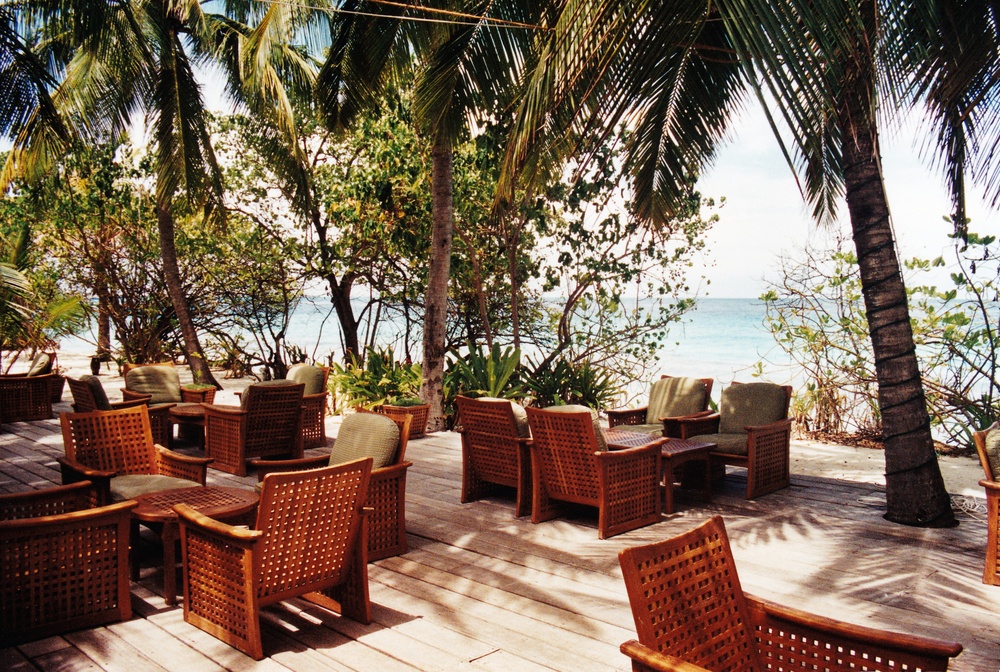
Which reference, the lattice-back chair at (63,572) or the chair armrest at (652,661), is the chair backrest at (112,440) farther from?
the chair armrest at (652,661)

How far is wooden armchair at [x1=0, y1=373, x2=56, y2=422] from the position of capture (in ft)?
31.2

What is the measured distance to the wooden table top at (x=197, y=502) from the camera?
3.65 m

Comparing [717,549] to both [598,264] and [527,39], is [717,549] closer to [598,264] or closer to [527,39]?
[527,39]

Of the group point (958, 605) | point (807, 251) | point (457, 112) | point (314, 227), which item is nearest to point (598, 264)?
point (807, 251)

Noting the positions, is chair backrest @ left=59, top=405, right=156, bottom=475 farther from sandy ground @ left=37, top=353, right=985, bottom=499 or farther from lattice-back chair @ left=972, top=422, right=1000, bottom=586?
lattice-back chair @ left=972, top=422, right=1000, bottom=586

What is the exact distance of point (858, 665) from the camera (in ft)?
6.45

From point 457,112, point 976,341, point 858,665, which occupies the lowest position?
point 858,665

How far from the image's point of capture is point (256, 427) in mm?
6551

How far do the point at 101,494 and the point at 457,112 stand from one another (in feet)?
14.7

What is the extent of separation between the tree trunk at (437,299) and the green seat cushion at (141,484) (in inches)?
175

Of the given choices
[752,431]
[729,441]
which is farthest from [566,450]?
[729,441]

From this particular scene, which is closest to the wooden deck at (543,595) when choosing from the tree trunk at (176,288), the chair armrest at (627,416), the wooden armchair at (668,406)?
the wooden armchair at (668,406)

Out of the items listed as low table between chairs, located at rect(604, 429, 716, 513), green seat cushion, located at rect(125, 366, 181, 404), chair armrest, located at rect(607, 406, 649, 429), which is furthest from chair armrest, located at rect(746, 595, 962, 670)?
green seat cushion, located at rect(125, 366, 181, 404)

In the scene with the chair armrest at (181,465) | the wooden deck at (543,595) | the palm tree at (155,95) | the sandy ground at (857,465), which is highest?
the palm tree at (155,95)
